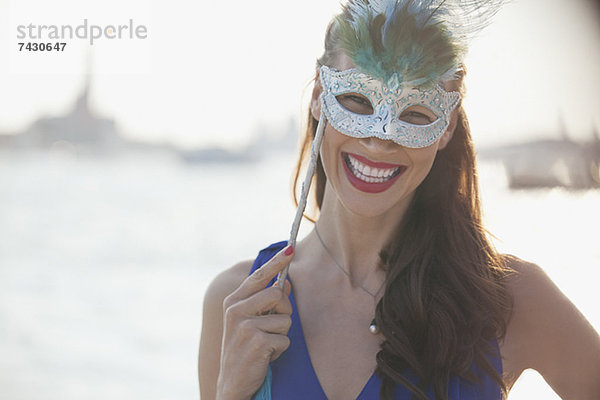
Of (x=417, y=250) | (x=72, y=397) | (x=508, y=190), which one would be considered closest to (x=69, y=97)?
(x=72, y=397)

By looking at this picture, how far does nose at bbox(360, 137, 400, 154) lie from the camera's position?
1.87 m

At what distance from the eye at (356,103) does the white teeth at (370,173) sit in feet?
0.46

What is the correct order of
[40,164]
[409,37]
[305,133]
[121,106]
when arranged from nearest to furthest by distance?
1. [409,37]
2. [305,133]
3. [121,106]
4. [40,164]

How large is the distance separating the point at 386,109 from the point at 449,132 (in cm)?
30

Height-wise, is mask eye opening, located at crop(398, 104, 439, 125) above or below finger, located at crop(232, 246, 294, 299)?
above

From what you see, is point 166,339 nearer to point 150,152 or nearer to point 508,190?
point 508,190

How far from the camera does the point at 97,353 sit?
909 centimetres

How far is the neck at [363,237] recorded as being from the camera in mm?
2133

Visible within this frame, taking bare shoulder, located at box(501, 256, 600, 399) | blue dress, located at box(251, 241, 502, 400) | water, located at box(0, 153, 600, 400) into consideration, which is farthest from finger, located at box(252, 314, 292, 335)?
water, located at box(0, 153, 600, 400)

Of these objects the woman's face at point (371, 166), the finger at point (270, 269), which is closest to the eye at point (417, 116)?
the woman's face at point (371, 166)

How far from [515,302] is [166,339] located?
8023 mm

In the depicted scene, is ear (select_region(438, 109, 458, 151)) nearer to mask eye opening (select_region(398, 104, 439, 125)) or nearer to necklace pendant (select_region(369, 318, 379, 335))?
mask eye opening (select_region(398, 104, 439, 125))

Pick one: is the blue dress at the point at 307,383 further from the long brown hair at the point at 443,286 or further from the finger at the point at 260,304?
the finger at the point at 260,304

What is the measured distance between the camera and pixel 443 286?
1.97m
